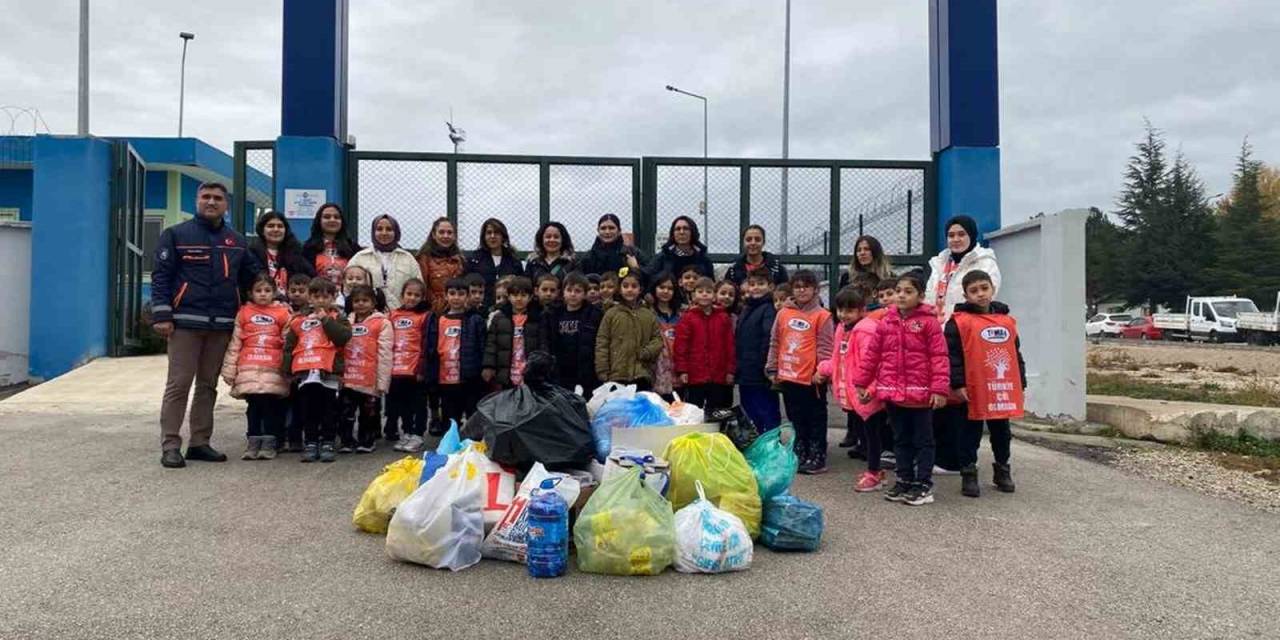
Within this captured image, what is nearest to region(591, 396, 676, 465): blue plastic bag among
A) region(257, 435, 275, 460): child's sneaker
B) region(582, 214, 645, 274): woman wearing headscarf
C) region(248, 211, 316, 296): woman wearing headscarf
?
region(582, 214, 645, 274): woman wearing headscarf

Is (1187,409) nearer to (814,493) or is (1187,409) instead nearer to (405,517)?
(814,493)

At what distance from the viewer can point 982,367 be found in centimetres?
575

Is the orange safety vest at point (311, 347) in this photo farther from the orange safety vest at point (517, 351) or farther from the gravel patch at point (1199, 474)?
the gravel patch at point (1199, 474)

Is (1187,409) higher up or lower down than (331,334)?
lower down

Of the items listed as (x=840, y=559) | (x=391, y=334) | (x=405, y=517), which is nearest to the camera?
(x=405, y=517)

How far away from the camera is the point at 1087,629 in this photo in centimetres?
343

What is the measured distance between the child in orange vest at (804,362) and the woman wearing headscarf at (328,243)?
3.66m

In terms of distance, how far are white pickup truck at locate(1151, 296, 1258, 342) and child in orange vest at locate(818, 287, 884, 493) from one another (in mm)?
35413

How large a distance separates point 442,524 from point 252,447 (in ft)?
10.2

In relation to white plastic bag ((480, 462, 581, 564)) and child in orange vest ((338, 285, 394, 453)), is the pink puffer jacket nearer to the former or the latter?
white plastic bag ((480, 462, 581, 564))

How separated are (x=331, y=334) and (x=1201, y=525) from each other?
230 inches

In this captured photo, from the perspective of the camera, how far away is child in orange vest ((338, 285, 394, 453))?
645 cm

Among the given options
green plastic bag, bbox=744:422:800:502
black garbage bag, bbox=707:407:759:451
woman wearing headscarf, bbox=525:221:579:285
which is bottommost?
green plastic bag, bbox=744:422:800:502

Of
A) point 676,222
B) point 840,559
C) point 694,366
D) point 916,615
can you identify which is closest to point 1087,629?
point 916,615
